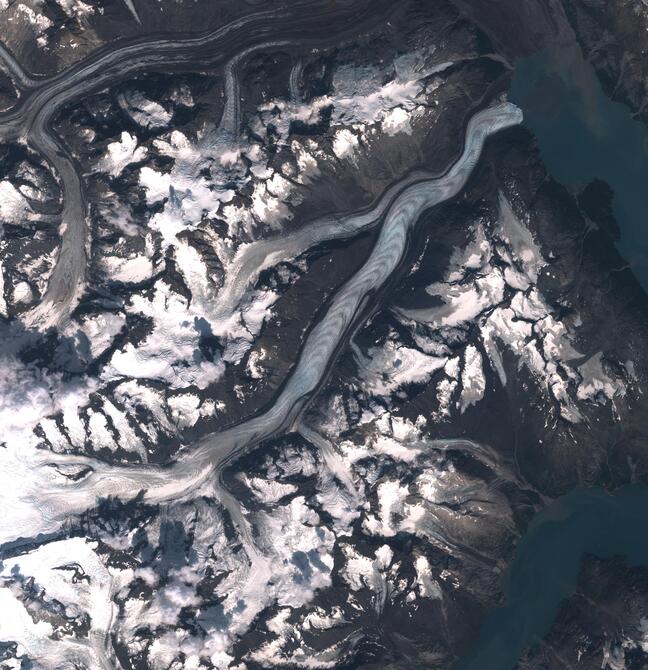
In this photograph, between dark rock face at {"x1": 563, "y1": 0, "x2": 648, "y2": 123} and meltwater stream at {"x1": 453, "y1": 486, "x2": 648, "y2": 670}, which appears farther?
meltwater stream at {"x1": 453, "y1": 486, "x2": 648, "y2": 670}

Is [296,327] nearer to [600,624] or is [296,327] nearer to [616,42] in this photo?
[600,624]

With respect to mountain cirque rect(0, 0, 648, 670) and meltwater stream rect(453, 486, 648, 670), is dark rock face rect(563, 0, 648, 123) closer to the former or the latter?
mountain cirque rect(0, 0, 648, 670)

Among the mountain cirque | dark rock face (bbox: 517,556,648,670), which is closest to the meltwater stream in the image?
dark rock face (bbox: 517,556,648,670)

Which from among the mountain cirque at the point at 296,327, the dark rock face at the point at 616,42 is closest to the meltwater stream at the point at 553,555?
the mountain cirque at the point at 296,327

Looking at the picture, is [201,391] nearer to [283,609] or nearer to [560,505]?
[283,609]

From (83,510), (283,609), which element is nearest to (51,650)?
(83,510)
